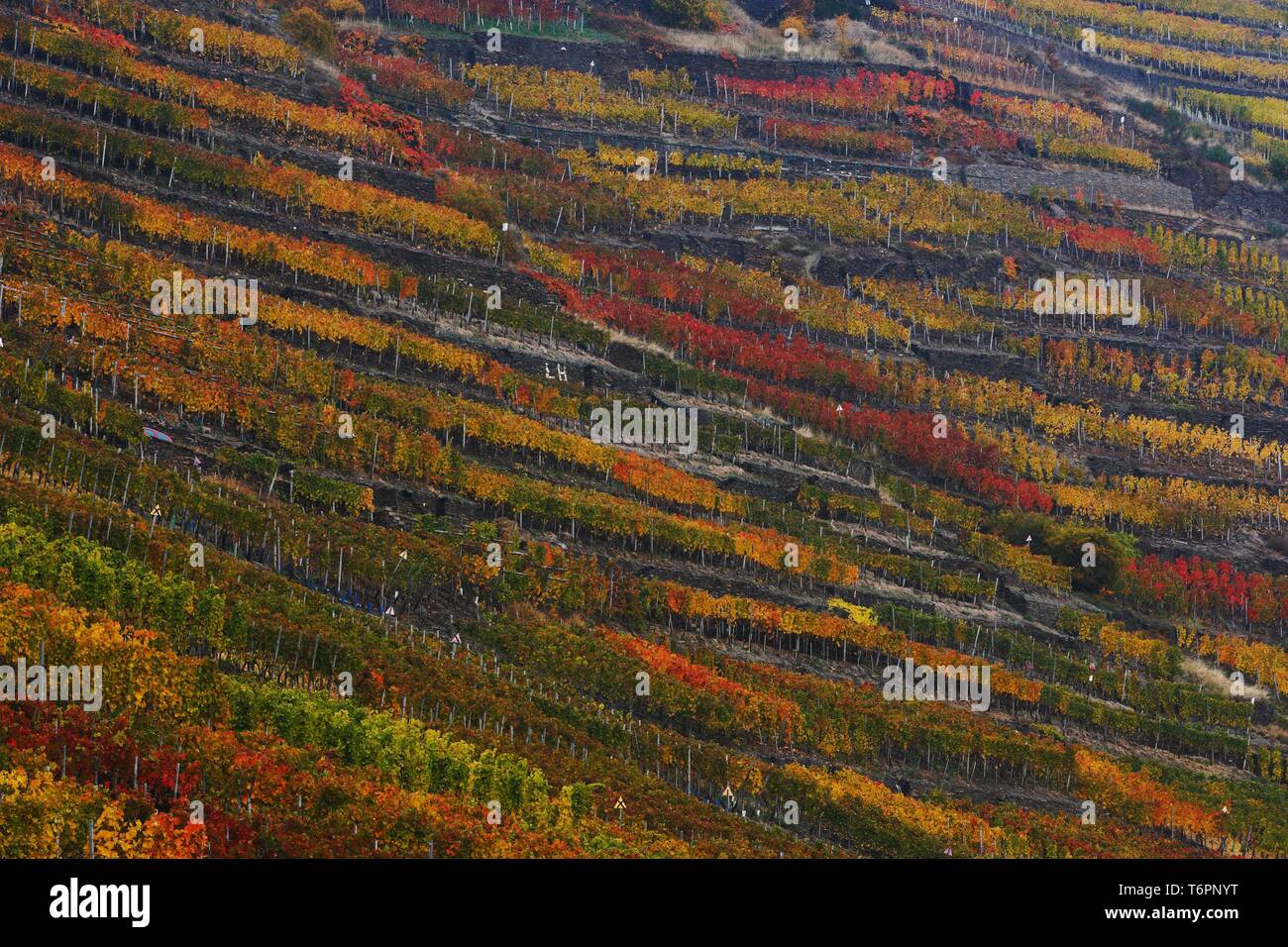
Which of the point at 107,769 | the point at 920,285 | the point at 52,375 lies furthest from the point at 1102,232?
the point at 107,769

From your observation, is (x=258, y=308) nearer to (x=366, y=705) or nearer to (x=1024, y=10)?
(x=366, y=705)

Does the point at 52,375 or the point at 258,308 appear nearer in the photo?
the point at 52,375

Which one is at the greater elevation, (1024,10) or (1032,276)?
(1024,10)

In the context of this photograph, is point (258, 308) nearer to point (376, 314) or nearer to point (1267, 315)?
point (376, 314)

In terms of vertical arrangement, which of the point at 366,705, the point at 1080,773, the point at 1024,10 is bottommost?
the point at 1080,773

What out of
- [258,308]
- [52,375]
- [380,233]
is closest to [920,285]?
[380,233]

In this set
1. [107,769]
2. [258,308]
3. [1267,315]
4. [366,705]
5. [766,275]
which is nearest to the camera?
[107,769]

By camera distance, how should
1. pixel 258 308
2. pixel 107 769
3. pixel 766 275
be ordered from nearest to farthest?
1. pixel 107 769
2. pixel 258 308
3. pixel 766 275
